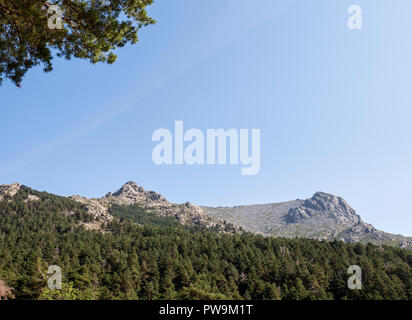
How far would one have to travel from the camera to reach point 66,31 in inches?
647

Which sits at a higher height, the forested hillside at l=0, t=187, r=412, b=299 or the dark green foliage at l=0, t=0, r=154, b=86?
the dark green foliage at l=0, t=0, r=154, b=86

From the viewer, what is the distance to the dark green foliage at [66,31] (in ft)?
49.9

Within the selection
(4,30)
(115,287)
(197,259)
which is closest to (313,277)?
(197,259)

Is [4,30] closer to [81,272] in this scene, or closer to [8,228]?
[81,272]

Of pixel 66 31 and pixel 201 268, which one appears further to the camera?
pixel 201 268

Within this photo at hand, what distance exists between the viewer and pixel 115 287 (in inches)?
3787

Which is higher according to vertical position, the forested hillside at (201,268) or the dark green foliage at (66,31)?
the dark green foliage at (66,31)

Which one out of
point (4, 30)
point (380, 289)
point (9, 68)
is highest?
point (4, 30)

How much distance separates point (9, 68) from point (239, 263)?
140 m

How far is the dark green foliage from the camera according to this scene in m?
15.2

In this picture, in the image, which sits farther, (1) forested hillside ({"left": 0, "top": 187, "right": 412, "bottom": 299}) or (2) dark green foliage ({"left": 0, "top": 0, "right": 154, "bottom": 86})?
(1) forested hillside ({"left": 0, "top": 187, "right": 412, "bottom": 299})

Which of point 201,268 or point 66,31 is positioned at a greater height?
point 66,31
